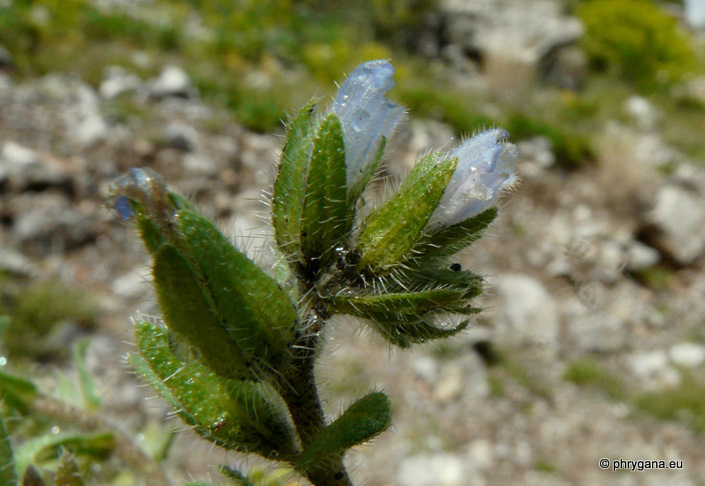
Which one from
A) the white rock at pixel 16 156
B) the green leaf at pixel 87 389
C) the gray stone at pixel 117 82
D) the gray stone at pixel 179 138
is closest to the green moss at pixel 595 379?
the gray stone at pixel 179 138

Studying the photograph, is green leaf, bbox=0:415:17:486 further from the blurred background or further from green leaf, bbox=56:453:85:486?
the blurred background

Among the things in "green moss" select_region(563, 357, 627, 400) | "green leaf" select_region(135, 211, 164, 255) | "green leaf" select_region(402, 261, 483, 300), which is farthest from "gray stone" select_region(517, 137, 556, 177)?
"green leaf" select_region(135, 211, 164, 255)

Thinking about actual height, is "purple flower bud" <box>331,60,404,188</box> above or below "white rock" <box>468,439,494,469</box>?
above

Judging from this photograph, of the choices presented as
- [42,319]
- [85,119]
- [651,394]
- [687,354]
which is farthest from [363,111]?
[687,354]

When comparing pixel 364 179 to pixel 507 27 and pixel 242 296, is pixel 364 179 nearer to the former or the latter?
pixel 242 296

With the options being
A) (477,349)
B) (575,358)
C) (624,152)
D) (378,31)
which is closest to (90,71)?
(477,349)

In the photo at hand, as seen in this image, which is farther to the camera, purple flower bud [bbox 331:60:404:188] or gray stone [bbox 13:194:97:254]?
gray stone [bbox 13:194:97:254]
